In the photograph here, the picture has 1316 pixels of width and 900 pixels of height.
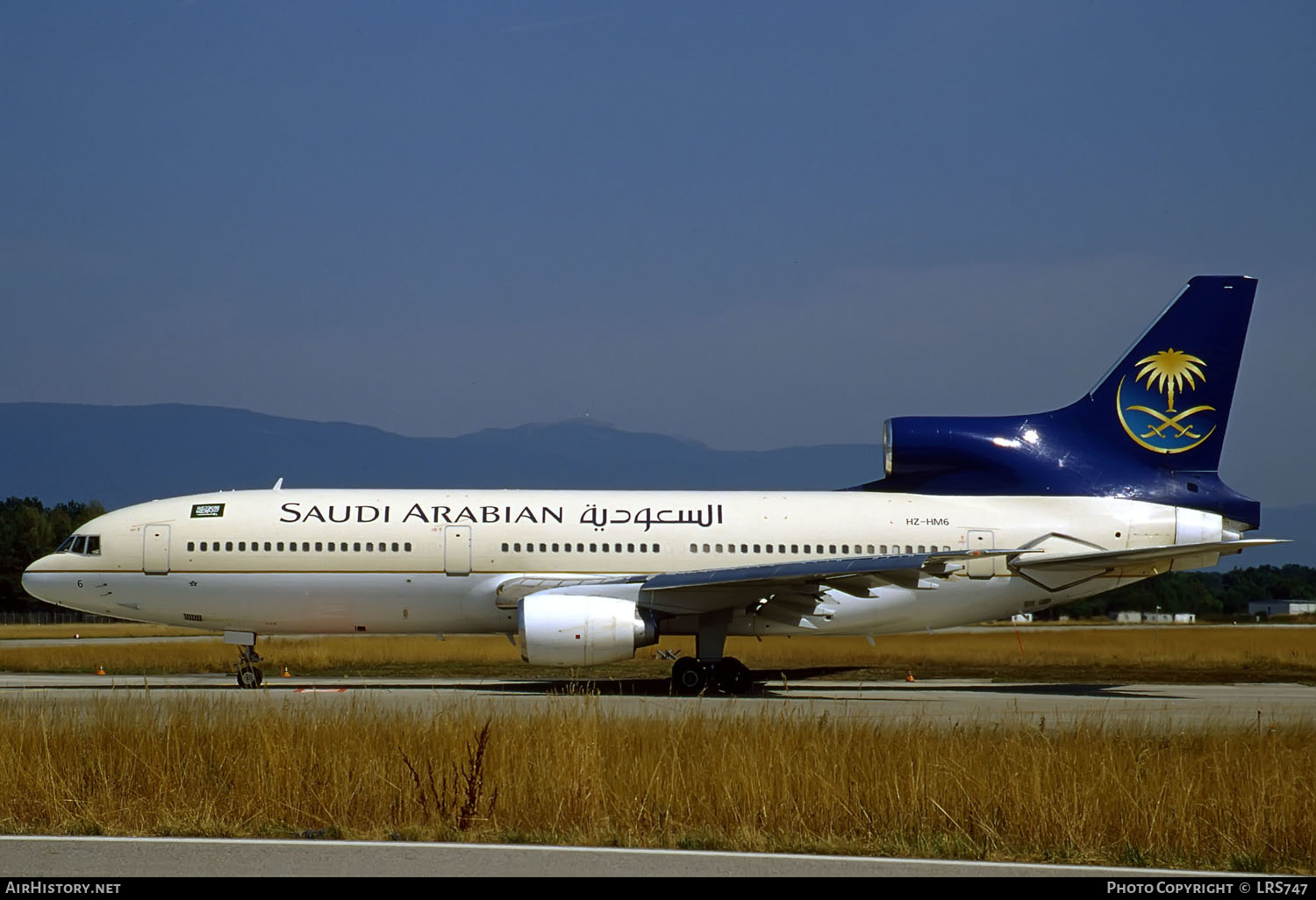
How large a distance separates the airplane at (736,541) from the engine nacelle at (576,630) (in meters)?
0.03

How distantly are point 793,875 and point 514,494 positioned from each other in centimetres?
1575

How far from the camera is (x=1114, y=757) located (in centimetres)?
1012

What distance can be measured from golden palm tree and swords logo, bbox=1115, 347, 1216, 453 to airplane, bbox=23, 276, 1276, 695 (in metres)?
0.03

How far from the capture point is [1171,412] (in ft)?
76.7

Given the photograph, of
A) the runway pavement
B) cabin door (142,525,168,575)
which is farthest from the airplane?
the runway pavement

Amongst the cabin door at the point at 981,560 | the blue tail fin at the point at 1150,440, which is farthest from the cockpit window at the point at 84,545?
the cabin door at the point at 981,560

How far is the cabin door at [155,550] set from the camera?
70.3 feet

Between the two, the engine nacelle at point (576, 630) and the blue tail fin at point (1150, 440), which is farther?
the blue tail fin at point (1150, 440)

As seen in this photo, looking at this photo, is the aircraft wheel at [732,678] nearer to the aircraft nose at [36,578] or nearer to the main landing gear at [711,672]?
the main landing gear at [711,672]

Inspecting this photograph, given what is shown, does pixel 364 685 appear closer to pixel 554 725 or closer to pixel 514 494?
pixel 514 494

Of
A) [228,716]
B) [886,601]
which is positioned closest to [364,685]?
[886,601]

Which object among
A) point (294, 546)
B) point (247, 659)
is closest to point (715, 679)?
point (294, 546)
